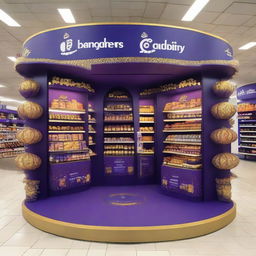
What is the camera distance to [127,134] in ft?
23.9

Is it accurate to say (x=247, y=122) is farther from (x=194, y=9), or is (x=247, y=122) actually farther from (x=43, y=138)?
(x=43, y=138)

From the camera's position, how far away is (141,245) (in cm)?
357

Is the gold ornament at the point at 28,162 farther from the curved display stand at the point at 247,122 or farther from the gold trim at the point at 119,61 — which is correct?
the curved display stand at the point at 247,122

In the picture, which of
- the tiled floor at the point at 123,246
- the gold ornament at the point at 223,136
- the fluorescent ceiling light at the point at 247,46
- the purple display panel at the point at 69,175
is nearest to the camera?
the tiled floor at the point at 123,246

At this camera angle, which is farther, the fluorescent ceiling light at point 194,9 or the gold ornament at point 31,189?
the fluorescent ceiling light at point 194,9

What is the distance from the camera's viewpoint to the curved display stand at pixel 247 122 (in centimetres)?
1266

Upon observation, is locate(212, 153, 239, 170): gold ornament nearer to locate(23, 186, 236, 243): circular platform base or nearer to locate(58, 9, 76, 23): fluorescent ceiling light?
locate(23, 186, 236, 243): circular platform base

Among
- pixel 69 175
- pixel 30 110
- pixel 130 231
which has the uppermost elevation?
pixel 30 110

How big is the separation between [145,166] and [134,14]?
403cm

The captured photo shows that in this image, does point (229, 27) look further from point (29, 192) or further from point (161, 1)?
point (29, 192)

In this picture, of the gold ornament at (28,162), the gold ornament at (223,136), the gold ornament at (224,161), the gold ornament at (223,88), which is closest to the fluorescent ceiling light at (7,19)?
the gold ornament at (28,162)

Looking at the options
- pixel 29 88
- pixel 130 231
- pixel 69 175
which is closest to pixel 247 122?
pixel 69 175

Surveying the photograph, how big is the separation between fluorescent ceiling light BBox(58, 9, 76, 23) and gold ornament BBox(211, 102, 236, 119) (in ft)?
13.6

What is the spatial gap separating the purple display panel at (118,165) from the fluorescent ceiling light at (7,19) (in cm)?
435
